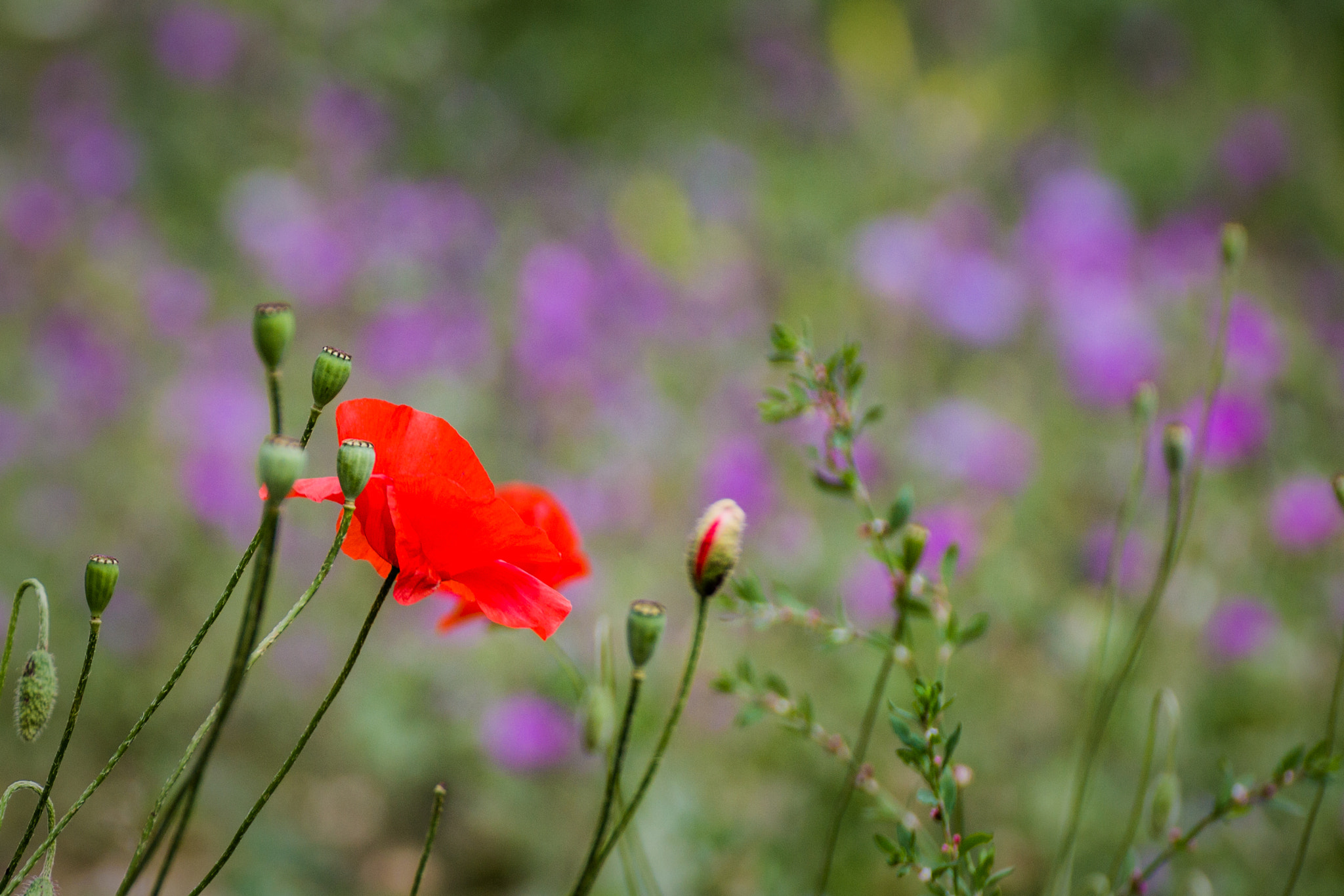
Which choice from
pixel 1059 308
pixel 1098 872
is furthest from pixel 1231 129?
pixel 1098 872

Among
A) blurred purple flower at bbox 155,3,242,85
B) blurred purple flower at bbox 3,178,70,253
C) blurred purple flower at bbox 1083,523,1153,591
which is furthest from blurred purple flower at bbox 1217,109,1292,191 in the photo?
blurred purple flower at bbox 3,178,70,253

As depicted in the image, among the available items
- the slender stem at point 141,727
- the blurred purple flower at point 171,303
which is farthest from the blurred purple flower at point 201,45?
the slender stem at point 141,727

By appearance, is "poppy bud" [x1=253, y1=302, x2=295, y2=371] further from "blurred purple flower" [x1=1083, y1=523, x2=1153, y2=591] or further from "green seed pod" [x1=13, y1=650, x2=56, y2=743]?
"blurred purple flower" [x1=1083, y1=523, x2=1153, y2=591]

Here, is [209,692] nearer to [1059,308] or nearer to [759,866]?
[759,866]

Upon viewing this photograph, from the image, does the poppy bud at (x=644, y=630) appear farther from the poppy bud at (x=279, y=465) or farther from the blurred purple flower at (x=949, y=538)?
the blurred purple flower at (x=949, y=538)

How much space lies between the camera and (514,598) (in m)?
0.51

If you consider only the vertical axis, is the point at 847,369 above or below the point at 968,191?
below

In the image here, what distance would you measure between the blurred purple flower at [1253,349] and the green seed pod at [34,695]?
5.60 ft

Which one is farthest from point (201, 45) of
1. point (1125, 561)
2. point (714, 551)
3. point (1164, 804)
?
point (1164, 804)

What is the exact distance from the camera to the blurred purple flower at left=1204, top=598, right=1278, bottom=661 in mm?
1315

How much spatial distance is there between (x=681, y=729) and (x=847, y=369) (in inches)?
35.4

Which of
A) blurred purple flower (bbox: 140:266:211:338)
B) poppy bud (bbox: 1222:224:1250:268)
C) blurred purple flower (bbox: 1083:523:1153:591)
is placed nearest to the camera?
poppy bud (bbox: 1222:224:1250:268)

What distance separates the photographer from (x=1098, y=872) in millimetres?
1198

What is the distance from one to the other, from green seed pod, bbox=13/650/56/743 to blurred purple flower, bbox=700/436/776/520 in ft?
3.76
